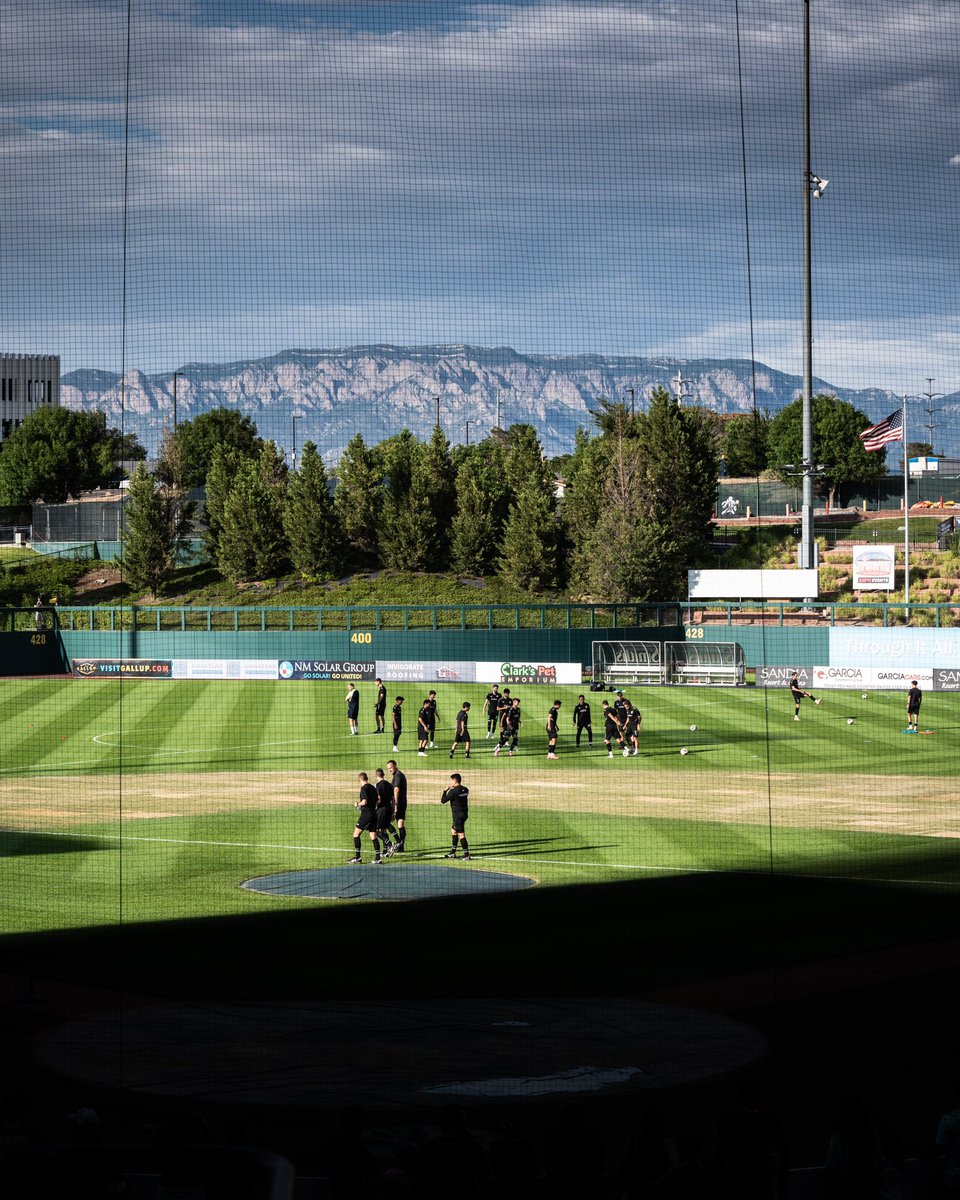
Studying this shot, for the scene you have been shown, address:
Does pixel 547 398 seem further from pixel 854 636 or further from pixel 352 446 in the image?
Answer: pixel 854 636

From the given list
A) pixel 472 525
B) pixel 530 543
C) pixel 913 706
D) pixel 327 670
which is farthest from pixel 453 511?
pixel 913 706

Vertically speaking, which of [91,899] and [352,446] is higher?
[352,446]

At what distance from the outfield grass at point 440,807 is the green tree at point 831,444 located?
3250cm

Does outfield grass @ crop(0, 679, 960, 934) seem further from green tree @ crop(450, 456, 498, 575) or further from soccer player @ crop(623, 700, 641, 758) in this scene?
green tree @ crop(450, 456, 498, 575)

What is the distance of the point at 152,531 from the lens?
151 ft

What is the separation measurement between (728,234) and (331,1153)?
44.3ft

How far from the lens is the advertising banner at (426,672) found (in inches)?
1747

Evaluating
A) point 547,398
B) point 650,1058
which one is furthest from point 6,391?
point 650,1058

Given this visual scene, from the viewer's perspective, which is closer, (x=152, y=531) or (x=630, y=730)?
(x=630, y=730)

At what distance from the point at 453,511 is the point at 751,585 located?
1303 centimetres

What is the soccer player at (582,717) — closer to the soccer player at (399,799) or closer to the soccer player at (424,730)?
the soccer player at (424,730)

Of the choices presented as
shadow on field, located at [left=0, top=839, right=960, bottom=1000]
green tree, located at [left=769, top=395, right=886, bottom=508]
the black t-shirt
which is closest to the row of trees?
the black t-shirt

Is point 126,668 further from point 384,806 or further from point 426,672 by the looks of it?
point 384,806

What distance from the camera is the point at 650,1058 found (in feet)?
36.1
